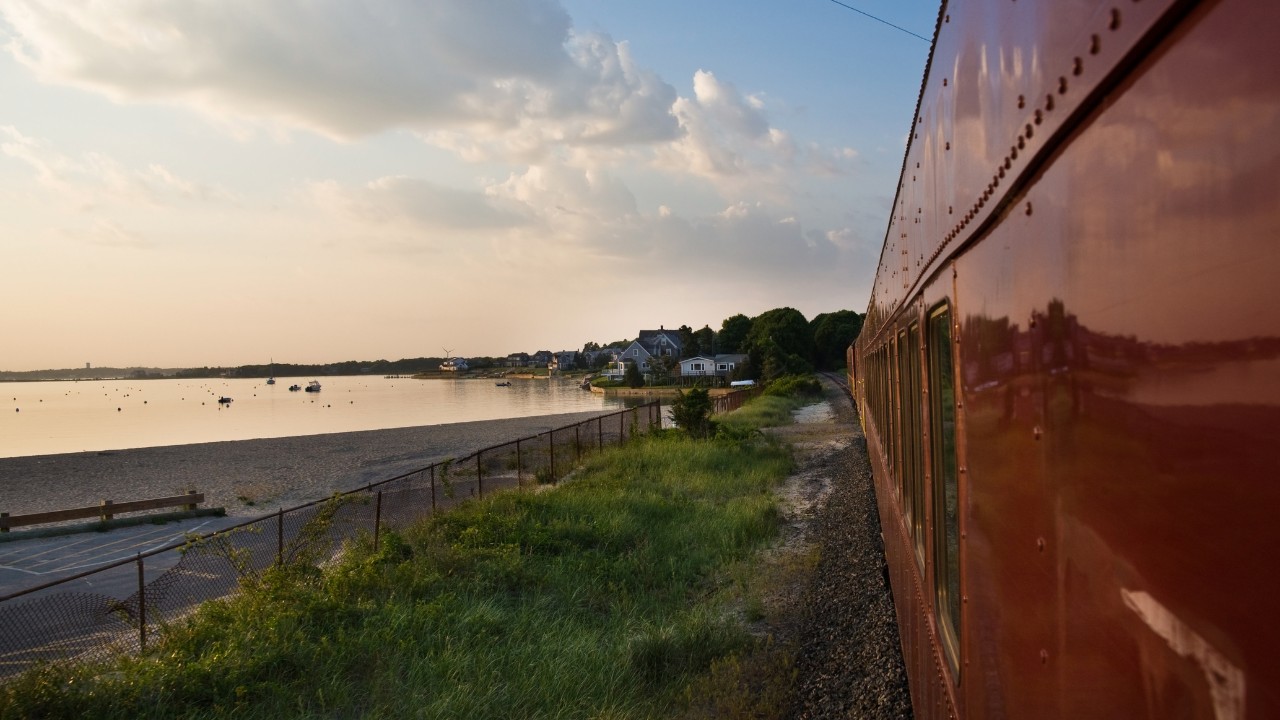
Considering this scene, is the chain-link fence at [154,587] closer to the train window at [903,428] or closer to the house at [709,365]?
the train window at [903,428]

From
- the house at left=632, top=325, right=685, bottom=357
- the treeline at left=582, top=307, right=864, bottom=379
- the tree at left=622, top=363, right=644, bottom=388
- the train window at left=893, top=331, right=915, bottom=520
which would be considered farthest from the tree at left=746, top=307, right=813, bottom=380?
the train window at left=893, top=331, right=915, bottom=520

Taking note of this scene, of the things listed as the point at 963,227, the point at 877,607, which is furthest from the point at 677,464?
the point at 963,227

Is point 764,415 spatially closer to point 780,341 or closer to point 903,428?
point 903,428

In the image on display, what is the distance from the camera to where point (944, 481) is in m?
2.88

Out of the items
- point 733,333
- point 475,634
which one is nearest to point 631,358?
point 733,333

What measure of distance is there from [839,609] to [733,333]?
110m

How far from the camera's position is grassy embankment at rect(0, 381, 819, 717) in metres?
6.18

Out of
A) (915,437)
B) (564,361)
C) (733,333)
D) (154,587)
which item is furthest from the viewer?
(564,361)

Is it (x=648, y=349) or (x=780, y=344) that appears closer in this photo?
(x=780, y=344)

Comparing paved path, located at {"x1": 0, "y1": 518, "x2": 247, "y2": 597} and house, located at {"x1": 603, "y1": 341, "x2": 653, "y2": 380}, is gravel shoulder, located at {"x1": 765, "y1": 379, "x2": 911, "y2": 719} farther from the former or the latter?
house, located at {"x1": 603, "y1": 341, "x2": 653, "y2": 380}

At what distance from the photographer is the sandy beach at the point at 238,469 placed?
25156mm

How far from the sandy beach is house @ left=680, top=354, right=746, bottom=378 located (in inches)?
2330

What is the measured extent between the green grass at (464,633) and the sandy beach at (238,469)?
13.8 m

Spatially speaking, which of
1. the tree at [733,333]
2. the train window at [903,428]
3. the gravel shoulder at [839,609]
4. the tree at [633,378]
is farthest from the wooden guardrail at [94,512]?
the tree at [733,333]
